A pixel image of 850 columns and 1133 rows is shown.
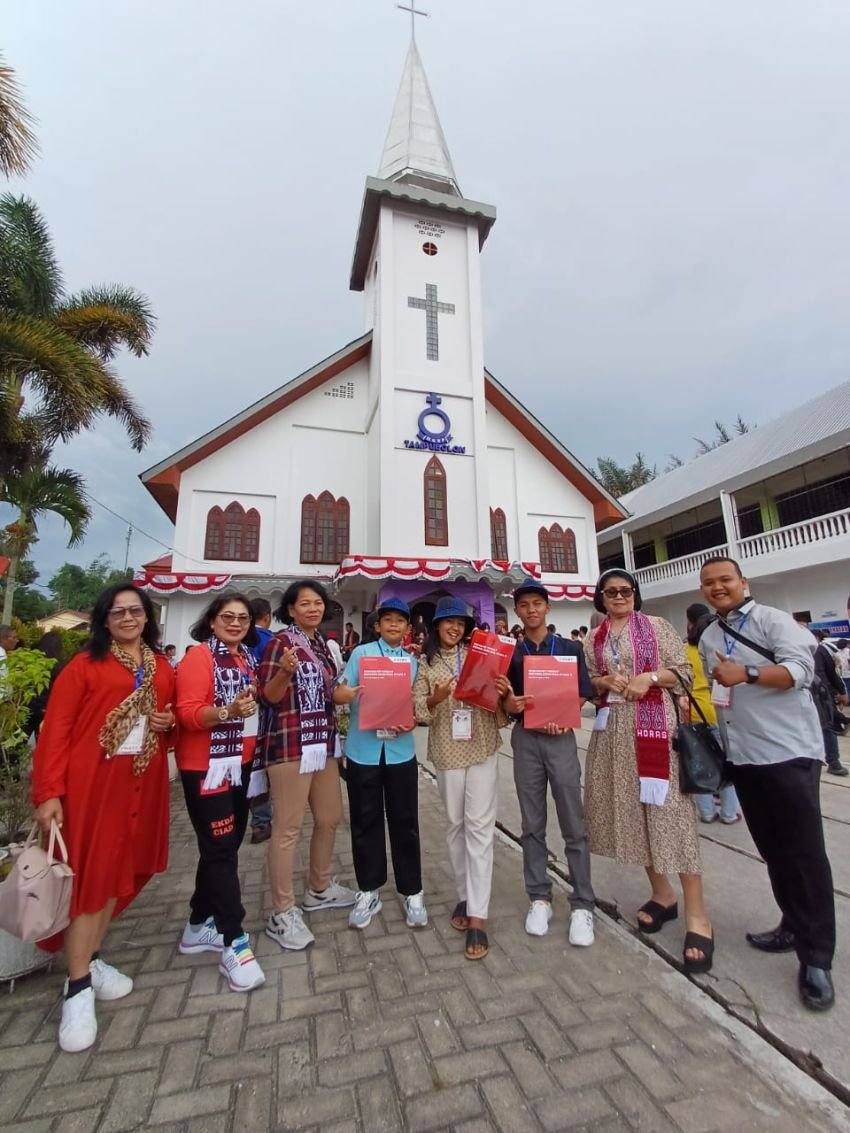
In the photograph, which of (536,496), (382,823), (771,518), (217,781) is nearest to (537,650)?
(382,823)

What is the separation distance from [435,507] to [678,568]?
32.4 feet

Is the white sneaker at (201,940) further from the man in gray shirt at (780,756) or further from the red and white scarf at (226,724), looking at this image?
the man in gray shirt at (780,756)

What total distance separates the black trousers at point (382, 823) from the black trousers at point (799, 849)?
70.9 inches

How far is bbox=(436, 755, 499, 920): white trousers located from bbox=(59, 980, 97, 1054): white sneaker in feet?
5.76

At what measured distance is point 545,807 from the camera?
299 centimetres

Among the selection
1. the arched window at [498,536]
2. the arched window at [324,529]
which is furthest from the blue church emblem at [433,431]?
the arched window at [324,529]

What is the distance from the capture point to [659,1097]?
6.04ft

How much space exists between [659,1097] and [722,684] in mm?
1577

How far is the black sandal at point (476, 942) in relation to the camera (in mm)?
2688

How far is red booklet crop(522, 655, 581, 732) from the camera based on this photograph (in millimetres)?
2871

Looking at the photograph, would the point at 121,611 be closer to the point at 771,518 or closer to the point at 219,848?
the point at 219,848

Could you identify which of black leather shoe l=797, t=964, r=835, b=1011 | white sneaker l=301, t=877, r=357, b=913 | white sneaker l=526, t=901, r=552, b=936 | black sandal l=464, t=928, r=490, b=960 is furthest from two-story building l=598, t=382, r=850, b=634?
white sneaker l=301, t=877, r=357, b=913

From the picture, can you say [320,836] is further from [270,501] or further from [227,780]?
[270,501]

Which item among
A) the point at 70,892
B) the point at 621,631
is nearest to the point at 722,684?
the point at 621,631
